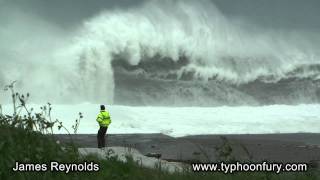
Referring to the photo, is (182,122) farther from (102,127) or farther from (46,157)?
(46,157)

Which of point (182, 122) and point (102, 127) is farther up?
point (182, 122)

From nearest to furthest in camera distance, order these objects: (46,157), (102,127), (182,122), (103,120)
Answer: (46,157) < (102,127) < (103,120) < (182,122)

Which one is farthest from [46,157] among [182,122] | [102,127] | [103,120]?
[182,122]

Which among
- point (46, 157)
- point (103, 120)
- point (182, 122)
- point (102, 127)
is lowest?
point (46, 157)

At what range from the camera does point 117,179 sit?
19.2ft

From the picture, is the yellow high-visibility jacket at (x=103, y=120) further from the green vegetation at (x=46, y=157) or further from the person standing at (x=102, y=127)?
the green vegetation at (x=46, y=157)

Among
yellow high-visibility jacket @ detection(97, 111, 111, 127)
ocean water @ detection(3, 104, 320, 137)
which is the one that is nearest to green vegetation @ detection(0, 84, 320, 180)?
yellow high-visibility jacket @ detection(97, 111, 111, 127)

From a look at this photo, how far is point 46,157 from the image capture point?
229 inches

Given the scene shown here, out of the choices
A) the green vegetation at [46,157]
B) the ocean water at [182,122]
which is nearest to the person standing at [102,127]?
the ocean water at [182,122]

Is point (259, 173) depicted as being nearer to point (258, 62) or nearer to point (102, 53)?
point (102, 53)

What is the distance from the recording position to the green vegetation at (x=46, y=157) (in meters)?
5.54

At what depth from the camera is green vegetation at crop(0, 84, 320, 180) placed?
5.54 m

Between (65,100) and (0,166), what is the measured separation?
41.6 m

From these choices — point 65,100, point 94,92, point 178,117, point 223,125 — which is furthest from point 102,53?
point 223,125
